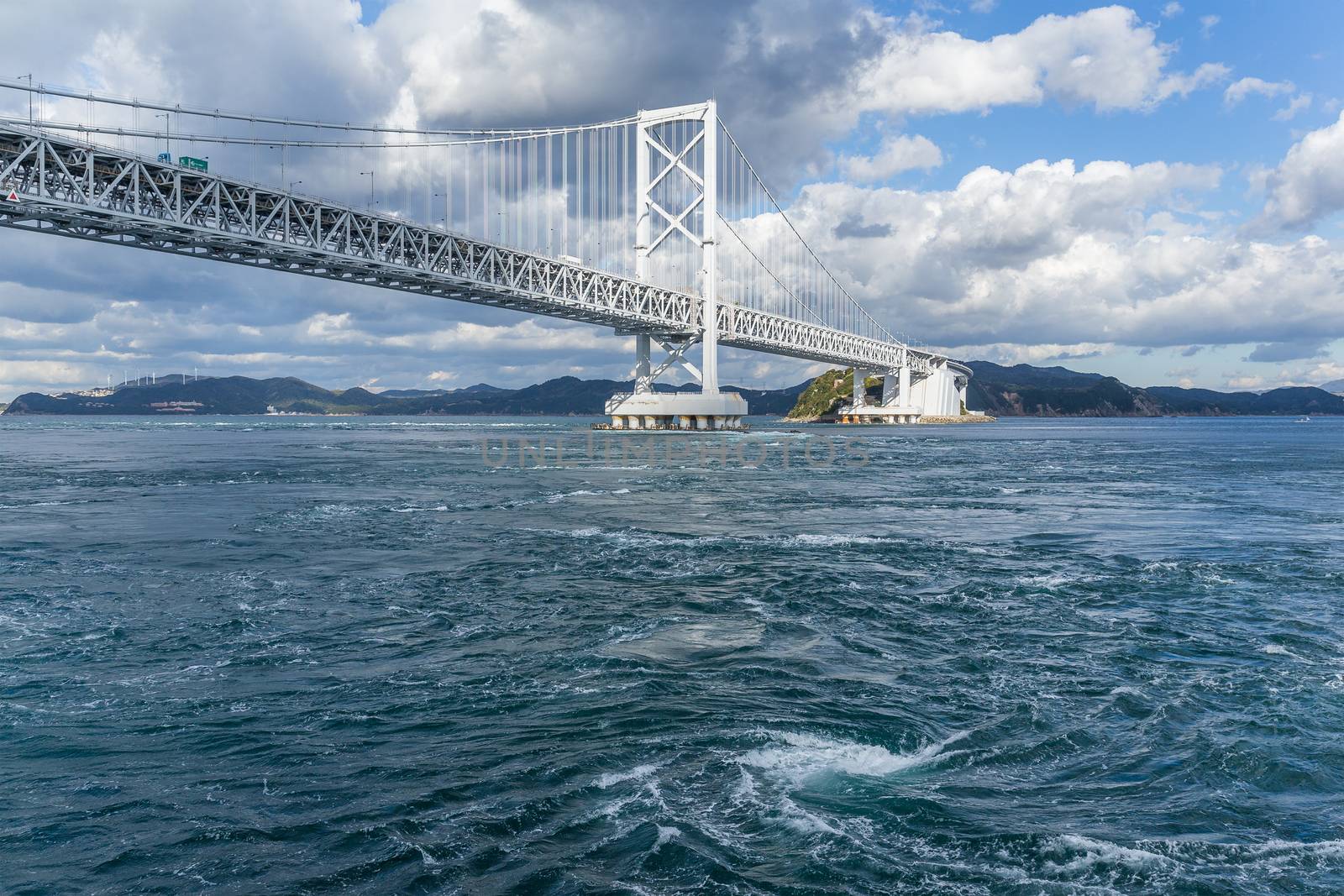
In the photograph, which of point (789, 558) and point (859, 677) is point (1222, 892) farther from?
point (789, 558)

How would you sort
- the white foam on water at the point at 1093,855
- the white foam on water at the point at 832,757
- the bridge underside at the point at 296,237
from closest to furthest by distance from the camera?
1. the white foam on water at the point at 1093,855
2. the white foam on water at the point at 832,757
3. the bridge underside at the point at 296,237

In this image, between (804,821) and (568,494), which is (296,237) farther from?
(804,821)

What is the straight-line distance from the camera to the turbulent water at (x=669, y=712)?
15.9 ft

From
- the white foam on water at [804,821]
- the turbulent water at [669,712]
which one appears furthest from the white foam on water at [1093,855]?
the white foam on water at [804,821]

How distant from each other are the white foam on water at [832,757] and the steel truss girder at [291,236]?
133 feet

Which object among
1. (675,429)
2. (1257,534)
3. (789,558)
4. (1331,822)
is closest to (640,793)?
(1331,822)

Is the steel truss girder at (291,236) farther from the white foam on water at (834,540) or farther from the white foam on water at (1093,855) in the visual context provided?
the white foam on water at (1093,855)

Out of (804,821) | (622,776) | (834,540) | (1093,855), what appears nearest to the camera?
(1093,855)

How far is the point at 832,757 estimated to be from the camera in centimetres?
624

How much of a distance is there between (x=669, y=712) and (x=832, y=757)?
145cm

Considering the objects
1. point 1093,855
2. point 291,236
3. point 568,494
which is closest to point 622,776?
point 1093,855

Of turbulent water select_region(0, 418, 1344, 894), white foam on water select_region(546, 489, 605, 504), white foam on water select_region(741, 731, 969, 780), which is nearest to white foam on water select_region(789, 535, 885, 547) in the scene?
turbulent water select_region(0, 418, 1344, 894)

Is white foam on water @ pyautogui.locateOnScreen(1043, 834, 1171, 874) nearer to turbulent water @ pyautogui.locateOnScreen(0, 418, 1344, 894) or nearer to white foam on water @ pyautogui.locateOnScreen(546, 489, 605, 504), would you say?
turbulent water @ pyautogui.locateOnScreen(0, 418, 1344, 894)

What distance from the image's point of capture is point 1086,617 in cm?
1046
